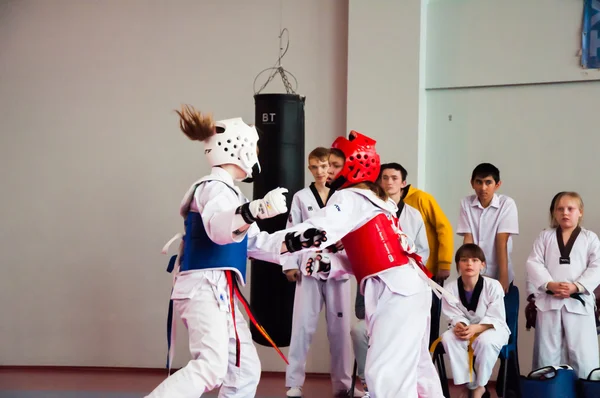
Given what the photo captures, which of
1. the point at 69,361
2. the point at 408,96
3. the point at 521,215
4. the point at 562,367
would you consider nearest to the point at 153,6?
the point at 408,96

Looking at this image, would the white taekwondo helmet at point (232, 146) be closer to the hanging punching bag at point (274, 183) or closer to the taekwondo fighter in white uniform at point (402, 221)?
the taekwondo fighter in white uniform at point (402, 221)

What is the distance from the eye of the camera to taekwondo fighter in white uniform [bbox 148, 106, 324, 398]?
11.3 feet

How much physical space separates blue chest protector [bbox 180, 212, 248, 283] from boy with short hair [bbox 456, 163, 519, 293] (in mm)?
2124

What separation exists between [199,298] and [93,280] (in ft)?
11.2

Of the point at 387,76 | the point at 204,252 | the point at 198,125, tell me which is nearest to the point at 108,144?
the point at 387,76

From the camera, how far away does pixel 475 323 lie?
15.5 ft

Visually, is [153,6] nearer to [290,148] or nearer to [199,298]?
[290,148]

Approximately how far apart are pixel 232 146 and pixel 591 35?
324cm

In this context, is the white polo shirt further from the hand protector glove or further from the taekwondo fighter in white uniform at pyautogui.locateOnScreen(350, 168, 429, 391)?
the hand protector glove

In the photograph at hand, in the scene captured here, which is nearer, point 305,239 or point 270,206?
point 270,206

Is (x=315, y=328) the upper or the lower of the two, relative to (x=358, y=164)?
lower

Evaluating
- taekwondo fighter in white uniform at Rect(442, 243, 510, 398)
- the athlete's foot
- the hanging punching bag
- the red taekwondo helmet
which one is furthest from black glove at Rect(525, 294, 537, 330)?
the red taekwondo helmet

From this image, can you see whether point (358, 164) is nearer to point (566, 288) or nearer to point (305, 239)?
point (305, 239)

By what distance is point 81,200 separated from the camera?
6820 mm
